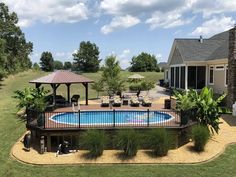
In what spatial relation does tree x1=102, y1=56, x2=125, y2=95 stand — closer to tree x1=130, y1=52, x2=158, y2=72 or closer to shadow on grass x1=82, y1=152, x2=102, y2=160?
shadow on grass x1=82, y1=152, x2=102, y2=160

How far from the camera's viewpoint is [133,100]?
25.7 m

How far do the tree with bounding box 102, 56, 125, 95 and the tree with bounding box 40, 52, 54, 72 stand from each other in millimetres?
70909

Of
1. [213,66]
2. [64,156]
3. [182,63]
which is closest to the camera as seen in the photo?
[64,156]

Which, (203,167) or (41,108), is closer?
(203,167)

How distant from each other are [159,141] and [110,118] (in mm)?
4489

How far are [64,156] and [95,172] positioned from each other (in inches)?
96.4

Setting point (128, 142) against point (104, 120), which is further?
point (104, 120)

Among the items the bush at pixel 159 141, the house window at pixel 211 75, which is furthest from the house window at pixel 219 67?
the bush at pixel 159 141

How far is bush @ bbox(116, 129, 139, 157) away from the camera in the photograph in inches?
542

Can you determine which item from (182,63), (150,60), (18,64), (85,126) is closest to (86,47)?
(150,60)

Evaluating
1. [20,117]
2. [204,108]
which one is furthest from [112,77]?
[204,108]

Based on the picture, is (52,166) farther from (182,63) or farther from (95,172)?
(182,63)

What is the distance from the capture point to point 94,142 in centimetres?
1379

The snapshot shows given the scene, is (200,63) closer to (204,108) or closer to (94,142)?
(204,108)
